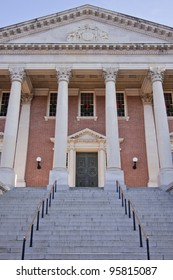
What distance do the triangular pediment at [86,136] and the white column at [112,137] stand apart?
332 centimetres

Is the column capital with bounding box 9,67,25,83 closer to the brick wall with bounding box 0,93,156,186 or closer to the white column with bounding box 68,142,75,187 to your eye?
the brick wall with bounding box 0,93,156,186

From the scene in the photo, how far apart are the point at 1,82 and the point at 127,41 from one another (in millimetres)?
9668

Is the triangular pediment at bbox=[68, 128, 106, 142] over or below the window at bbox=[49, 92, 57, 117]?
below

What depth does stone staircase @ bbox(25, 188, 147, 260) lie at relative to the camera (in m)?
7.31

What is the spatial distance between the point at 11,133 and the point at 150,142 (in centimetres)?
969

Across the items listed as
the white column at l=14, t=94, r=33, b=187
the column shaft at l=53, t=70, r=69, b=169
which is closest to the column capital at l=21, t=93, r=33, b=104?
the white column at l=14, t=94, r=33, b=187

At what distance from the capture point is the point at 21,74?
60.1ft

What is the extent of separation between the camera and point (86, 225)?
Result: 31.1ft

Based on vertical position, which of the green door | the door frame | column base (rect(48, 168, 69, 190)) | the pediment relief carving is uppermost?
the pediment relief carving

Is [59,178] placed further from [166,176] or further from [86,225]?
[86,225]

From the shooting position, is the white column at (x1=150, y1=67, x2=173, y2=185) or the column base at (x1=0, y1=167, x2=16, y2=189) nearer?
the column base at (x1=0, y1=167, x2=16, y2=189)

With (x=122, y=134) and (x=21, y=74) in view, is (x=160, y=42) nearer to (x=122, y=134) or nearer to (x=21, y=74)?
(x=122, y=134)

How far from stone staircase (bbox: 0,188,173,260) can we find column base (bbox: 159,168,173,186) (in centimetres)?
161
